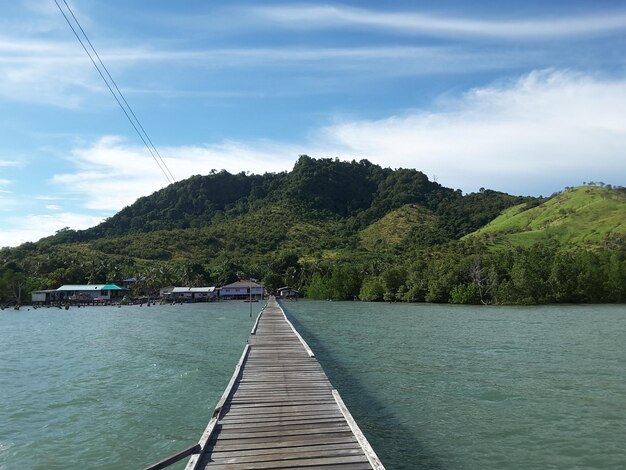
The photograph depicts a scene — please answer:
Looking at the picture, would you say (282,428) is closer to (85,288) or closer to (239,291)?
(85,288)

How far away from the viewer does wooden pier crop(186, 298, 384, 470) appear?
28.5ft

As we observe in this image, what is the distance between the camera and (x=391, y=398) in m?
17.2

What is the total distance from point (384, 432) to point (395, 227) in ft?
558

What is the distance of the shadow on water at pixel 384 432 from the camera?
1150 centimetres

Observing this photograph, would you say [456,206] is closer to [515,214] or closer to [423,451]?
[515,214]

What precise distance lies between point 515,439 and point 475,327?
97.8ft

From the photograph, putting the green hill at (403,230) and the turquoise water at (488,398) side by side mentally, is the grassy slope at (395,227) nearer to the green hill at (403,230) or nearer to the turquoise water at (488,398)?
the green hill at (403,230)

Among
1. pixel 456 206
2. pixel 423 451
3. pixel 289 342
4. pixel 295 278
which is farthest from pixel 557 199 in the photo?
pixel 423 451

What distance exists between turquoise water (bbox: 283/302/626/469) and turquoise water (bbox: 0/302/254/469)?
223 inches

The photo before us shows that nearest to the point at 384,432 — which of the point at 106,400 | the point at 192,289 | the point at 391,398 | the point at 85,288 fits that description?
the point at 391,398

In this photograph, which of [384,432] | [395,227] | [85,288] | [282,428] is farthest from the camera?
[395,227]

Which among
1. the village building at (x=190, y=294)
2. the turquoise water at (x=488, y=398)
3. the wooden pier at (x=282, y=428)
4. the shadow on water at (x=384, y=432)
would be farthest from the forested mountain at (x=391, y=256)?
the wooden pier at (x=282, y=428)

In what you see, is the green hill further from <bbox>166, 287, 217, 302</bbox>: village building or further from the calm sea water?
the calm sea water

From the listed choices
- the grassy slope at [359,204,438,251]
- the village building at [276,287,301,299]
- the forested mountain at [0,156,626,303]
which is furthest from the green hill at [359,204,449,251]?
the village building at [276,287,301,299]
